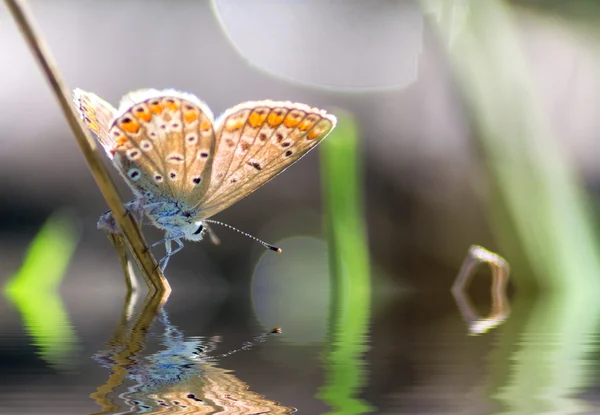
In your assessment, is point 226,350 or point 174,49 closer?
point 226,350

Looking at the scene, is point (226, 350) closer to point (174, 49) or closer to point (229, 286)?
point (229, 286)

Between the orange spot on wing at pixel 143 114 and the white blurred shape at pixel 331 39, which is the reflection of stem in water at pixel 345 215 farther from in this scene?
the orange spot on wing at pixel 143 114

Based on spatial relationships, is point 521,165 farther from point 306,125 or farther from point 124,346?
point 124,346

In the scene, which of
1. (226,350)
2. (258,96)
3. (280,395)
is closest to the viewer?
(280,395)

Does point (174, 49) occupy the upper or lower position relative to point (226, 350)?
upper

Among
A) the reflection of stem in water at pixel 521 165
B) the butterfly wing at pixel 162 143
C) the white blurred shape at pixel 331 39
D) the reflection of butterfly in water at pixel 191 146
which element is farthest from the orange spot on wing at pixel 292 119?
the reflection of stem in water at pixel 521 165

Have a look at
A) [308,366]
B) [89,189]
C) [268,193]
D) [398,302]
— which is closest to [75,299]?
[89,189]

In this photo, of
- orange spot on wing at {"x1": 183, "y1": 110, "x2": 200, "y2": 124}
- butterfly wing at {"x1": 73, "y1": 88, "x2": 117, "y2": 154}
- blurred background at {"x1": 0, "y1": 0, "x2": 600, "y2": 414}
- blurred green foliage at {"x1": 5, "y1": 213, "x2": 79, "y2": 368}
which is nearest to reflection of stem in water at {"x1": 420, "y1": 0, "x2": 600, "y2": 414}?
blurred background at {"x1": 0, "y1": 0, "x2": 600, "y2": 414}
